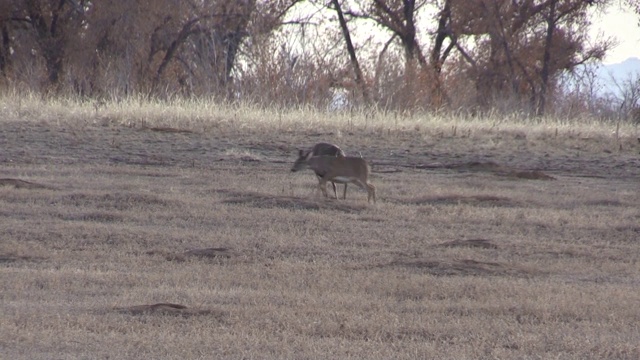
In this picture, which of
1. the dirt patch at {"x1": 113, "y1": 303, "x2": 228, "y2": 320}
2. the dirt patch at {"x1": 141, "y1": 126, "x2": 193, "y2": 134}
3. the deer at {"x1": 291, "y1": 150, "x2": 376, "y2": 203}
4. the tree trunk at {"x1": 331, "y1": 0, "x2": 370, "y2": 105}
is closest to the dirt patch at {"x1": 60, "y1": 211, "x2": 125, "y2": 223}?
the deer at {"x1": 291, "y1": 150, "x2": 376, "y2": 203}

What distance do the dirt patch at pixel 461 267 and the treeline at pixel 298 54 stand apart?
15.1 metres

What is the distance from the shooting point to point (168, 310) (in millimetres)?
7039

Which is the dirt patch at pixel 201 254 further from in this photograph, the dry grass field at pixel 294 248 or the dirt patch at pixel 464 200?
the dirt patch at pixel 464 200

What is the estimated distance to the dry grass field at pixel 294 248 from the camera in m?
6.52

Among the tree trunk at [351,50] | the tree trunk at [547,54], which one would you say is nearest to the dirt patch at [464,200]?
the tree trunk at [351,50]

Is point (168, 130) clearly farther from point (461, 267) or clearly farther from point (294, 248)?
point (461, 267)

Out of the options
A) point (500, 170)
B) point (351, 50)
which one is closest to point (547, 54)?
point (351, 50)

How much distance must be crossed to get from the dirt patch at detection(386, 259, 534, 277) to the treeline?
15.1 m

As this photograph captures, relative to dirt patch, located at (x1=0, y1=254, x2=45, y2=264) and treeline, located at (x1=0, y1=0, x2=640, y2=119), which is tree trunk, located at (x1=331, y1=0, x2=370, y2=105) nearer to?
treeline, located at (x1=0, y1=0, x2=640, y2=119)

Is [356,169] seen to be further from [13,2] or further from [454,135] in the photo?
[13,2]

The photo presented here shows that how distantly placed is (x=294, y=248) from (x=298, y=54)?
18.2m

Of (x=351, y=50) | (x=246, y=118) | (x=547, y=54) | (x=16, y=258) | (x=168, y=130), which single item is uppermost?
(x=547, y=54)

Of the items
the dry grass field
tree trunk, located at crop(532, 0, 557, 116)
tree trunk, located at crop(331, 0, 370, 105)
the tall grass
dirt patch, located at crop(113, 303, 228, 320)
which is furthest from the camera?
tree trunk, located at crop(532, 0, 557, 116)

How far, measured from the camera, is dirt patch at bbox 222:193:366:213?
1241 centimetres
